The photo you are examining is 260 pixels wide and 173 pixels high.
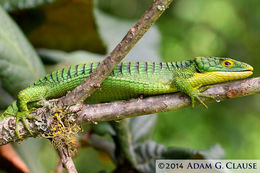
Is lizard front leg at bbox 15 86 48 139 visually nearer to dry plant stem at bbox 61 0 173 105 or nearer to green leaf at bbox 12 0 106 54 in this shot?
dry plant stem at bbox 61 0 173 105

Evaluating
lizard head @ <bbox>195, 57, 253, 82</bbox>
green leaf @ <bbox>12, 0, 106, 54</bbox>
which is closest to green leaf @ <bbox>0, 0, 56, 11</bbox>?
green leaf @ <bbox>12, 0, 106, 54</bbox>

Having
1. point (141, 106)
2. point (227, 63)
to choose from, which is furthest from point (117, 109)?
point (227, 63)

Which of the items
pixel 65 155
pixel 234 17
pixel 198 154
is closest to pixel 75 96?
pixel 65 155

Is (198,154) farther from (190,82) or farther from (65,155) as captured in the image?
(65,155)

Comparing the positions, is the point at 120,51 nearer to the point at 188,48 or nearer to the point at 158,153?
the point at 158,153

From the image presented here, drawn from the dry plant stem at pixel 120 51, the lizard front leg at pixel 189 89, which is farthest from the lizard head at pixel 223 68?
the dry plant stem at pixel 120 51

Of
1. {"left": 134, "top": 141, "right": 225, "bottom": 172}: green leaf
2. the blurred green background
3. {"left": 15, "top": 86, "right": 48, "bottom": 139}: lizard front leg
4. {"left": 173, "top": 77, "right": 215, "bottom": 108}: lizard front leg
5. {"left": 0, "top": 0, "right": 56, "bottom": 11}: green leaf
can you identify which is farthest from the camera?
the blurred green background
